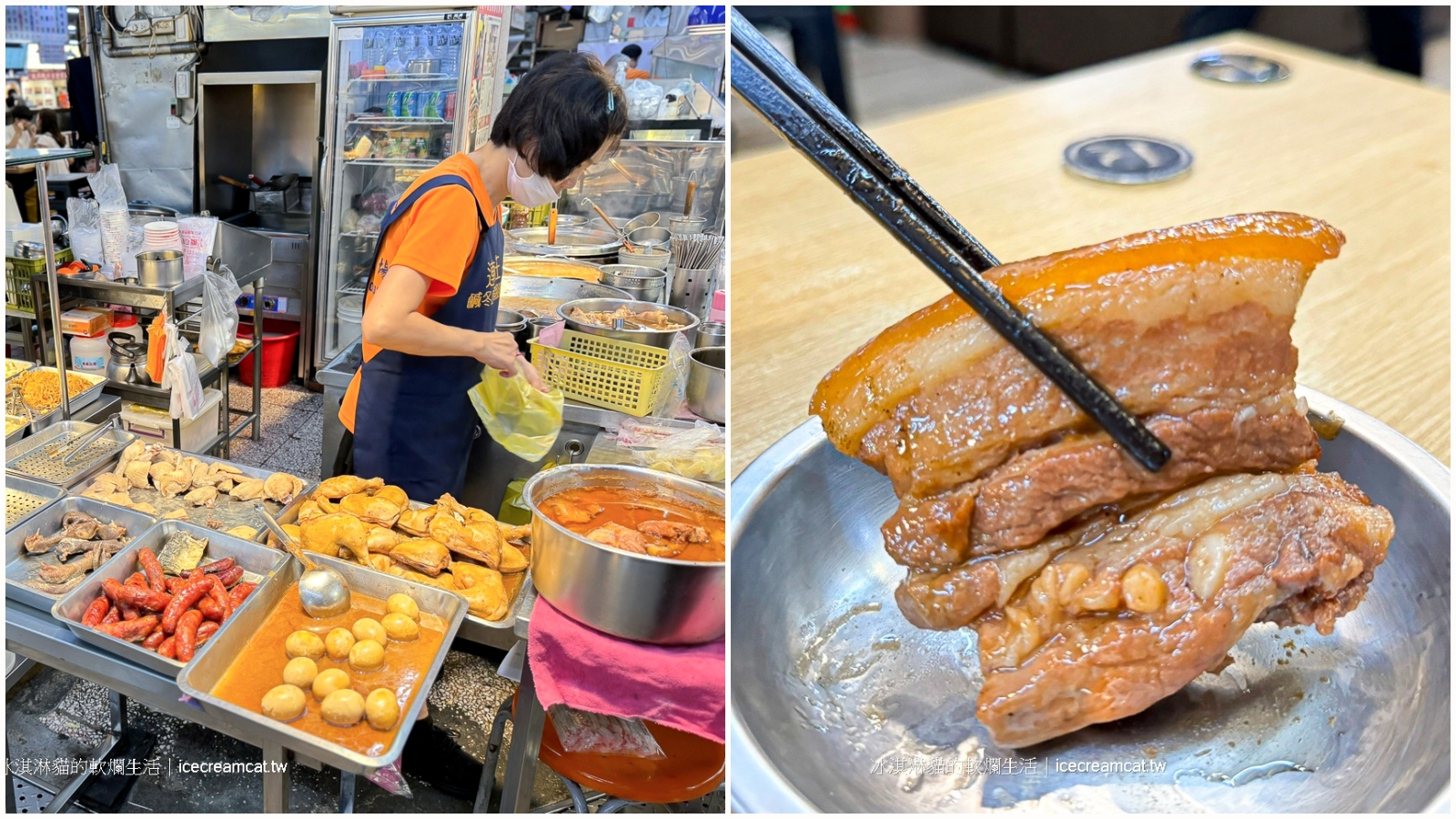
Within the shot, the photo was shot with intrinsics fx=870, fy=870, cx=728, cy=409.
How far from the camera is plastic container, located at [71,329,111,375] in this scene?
2.01 m

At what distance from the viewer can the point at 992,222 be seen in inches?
72.4

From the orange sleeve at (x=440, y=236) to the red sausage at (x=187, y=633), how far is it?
0.78 metres

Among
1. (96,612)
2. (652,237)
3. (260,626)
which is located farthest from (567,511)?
(652,237)

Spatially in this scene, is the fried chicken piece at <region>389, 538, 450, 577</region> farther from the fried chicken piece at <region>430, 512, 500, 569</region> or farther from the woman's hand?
the woman's hand

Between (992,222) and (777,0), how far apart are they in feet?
8.50

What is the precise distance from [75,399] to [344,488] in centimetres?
71

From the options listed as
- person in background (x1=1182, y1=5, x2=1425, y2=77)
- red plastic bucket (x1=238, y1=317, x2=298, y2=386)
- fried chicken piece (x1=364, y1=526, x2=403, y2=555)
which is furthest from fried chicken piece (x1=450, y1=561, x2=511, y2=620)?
person in background (x1=1182, y1=5, x2=1425, y2=77)

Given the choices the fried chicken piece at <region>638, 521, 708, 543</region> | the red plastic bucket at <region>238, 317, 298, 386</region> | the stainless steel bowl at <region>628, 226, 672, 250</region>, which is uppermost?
the fried chicken piece at <region>638, 521, 708, 543</region>

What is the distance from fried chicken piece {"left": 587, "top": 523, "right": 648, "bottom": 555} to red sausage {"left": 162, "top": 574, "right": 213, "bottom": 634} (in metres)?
0.69

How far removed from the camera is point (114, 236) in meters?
2.06

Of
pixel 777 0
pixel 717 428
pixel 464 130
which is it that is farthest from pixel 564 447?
pixel 777 0

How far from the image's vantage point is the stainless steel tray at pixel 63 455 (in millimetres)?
1797

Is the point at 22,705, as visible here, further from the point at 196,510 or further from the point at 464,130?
the point at 464,130

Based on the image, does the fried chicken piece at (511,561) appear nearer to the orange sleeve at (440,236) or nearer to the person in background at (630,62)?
the orange sleeve at (440,236)
